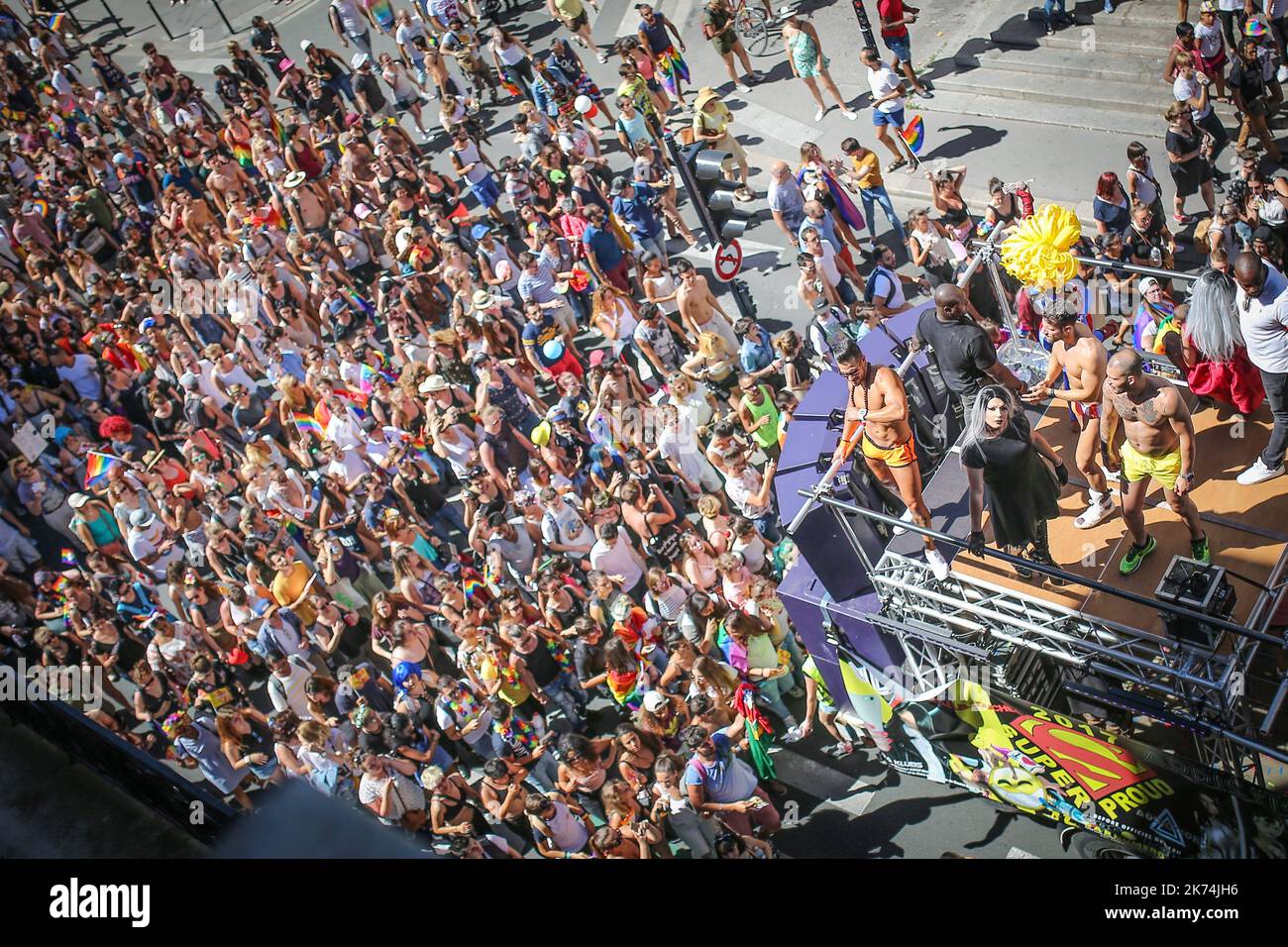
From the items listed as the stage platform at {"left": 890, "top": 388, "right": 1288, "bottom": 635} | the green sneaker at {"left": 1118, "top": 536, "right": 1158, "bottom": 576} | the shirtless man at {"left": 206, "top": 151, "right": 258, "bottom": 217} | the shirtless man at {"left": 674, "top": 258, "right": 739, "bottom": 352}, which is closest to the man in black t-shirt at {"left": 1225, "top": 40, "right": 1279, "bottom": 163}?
the stage platform at {"left": 890, "top": 388, "right": 1288, "bottom": 635}

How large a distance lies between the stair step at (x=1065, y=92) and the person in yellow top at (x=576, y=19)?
21.4ft

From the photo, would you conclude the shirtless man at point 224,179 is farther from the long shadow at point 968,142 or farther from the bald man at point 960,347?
the bald man at point 960,347

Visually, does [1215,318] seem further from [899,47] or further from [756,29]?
A: [756,29]

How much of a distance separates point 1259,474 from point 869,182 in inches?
265

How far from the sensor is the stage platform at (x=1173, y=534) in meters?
7.47

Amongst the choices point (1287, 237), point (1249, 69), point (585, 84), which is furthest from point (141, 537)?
point (1249, 69)

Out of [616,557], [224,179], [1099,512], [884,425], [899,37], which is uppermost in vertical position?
[224,179]

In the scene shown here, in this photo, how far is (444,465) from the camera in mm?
13281

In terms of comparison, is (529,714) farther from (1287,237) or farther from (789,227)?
(1287,237)

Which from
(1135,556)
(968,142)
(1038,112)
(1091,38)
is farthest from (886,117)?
(1135,556)

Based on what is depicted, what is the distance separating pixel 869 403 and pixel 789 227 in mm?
6016

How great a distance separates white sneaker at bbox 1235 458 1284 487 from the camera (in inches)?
310

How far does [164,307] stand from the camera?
56.6 feet

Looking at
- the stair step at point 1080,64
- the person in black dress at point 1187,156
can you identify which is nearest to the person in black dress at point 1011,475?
the person in black dress at point 1187,156
